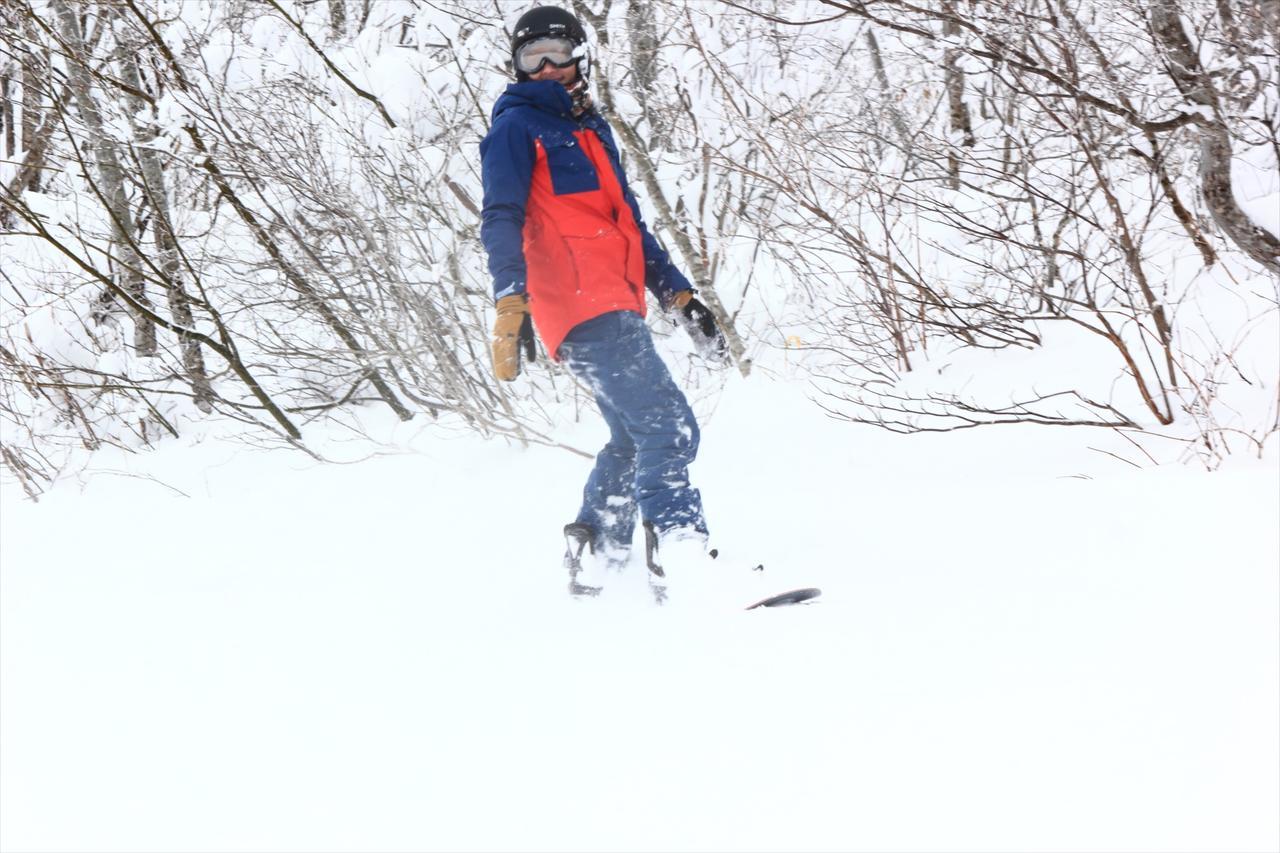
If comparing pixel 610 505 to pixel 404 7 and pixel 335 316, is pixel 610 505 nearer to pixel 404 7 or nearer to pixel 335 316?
pixel 335 316

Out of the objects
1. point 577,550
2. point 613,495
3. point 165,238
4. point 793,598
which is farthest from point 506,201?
point 165,238

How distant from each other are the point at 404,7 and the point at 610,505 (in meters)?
3.85

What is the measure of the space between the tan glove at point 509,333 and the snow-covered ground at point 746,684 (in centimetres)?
76

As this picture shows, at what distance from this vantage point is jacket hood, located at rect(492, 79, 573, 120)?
7.66 ft

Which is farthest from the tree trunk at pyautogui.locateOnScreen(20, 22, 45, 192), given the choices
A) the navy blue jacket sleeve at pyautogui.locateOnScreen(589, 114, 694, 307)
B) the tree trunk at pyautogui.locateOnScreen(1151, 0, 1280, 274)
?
the tree trunk at pyautogui.locateOnScreen(1151, 0, 1280, 274)

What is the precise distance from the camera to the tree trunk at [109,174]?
4.57m

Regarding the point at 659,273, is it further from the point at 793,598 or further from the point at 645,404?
the point at 793,598

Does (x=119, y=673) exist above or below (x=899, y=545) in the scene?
below

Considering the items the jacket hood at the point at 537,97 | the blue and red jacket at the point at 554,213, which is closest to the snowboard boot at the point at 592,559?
the blue and red jacket at the point at 554,213

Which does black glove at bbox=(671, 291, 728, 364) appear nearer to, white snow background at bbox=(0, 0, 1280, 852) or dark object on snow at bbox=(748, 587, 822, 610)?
white snow background at bbox=(0, 0, 1280, 852)

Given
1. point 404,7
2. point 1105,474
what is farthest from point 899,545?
point 404,7

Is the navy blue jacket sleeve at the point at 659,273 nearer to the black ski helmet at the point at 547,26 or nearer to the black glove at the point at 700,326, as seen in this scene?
the black glove at the point at 700,326

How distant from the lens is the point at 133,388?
5066 millimetres

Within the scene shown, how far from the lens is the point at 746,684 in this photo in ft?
6.12
